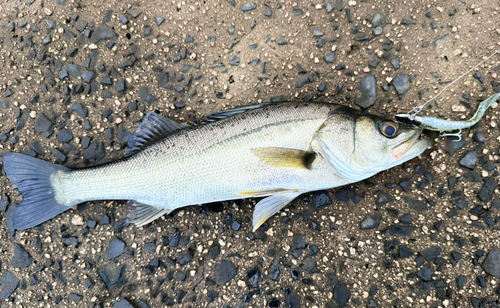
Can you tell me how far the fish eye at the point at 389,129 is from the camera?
7.08 feet

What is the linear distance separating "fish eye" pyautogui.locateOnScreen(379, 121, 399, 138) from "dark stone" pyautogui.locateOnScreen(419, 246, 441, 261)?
1064 millimetres

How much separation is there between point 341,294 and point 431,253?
834 millimetres

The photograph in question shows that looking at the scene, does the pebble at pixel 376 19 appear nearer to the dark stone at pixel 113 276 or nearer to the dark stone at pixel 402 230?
the dark stone at pixel 402 230

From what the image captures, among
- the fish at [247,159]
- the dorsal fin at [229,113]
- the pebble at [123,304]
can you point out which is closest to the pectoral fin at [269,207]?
the fish at [247,159]

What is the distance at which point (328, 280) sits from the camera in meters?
2.50

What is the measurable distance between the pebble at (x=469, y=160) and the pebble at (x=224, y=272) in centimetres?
220

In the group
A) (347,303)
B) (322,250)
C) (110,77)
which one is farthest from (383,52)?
(110,77)

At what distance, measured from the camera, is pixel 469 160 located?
2.41 metres

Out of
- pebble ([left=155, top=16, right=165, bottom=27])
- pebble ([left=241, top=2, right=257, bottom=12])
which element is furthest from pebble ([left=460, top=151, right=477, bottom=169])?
pebble ([left=155, top=16, right=165, bottom=27])

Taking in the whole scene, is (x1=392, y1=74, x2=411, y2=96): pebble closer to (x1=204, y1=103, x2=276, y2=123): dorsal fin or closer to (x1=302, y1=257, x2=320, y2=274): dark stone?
(x1=204, y1=103, x2=276, y2=123): dorsal fin

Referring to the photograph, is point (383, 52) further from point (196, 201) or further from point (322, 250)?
point (196, 201)

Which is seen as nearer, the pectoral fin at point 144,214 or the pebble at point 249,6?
the pectoral fin at point 144,214

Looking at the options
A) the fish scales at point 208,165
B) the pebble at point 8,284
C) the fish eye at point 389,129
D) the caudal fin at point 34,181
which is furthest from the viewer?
the pebble at point 8,284

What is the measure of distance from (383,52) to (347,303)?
2256mm
